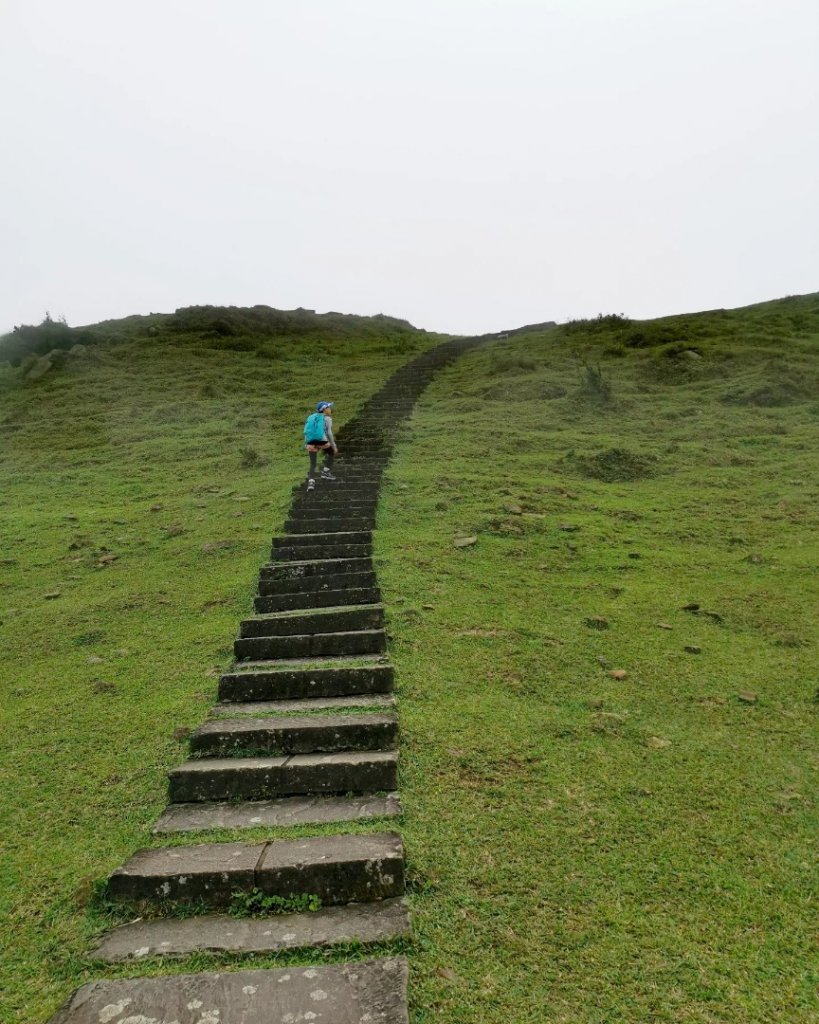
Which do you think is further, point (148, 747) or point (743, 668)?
point (743, 668)

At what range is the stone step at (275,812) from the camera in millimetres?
4488

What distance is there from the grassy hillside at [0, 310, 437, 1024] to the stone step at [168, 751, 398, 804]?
0.22m

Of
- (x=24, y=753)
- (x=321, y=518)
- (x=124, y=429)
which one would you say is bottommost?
(x=24, y=753)

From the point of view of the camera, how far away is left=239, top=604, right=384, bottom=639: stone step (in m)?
7.24

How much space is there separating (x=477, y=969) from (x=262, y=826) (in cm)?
175

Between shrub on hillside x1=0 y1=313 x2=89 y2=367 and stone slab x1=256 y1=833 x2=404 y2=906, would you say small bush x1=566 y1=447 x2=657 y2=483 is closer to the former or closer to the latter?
stone slab x1=256 y1=833 x2=404 y2=906

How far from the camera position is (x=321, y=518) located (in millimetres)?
11172

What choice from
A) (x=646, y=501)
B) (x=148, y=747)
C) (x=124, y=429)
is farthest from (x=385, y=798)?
Result: (x=124, y=429)

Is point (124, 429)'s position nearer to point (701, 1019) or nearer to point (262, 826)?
point (262, 826)

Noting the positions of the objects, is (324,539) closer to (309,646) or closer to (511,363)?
(309,646)

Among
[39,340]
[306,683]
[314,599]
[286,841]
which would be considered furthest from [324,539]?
[39,340]

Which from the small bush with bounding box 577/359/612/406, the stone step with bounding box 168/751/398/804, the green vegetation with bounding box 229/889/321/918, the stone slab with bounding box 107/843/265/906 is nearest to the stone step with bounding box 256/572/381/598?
the stone step with bounding box 168/751/398/804

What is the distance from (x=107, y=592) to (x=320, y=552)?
9.50 ft

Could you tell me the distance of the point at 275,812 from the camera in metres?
4.67
